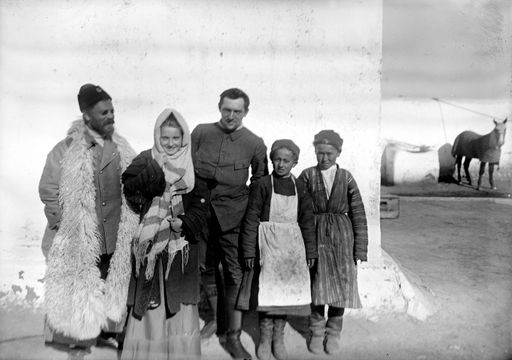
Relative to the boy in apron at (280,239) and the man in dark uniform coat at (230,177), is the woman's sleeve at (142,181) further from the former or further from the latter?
the boy in apron at (280,239)

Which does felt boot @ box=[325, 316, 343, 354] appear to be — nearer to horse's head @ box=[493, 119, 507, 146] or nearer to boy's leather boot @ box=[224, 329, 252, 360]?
boy's leather boot @ box=[224, 329, 252, 360]

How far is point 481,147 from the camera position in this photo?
9539 millimetres

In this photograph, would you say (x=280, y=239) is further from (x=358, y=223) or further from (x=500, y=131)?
(x=500, y=131)

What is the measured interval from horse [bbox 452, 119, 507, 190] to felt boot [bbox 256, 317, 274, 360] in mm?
7143

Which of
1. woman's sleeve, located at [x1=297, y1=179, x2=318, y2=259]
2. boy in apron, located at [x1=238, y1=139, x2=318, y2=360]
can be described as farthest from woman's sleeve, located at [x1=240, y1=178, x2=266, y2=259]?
woman's sleeve, located at [x1=297, y1=179, x2=318, y2=259]

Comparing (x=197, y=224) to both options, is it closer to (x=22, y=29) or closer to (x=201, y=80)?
(x=201, y=80)

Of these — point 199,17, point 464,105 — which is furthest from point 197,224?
point 464,105

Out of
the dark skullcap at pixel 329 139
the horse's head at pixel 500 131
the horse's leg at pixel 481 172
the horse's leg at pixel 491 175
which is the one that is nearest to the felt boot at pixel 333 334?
the dark skullcap at pixel 329 139

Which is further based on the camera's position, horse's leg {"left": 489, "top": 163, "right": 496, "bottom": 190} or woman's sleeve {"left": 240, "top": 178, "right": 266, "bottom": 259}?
horse's leg {"left": 489, "top": 163, "right": 496, "bottom": 190}

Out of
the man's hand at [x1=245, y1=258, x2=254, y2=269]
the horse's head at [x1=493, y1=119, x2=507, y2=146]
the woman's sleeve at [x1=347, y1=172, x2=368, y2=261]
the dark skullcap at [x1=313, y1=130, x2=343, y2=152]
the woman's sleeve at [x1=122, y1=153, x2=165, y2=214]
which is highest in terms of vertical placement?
the horse's head at [x1=493, y1=119, x2=507, y2=146]

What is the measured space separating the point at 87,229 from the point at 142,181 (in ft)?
1.53

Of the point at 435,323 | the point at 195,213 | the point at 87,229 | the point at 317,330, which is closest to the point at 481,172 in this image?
the point at 435,323

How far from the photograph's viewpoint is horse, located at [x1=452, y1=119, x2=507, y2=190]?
356 inches

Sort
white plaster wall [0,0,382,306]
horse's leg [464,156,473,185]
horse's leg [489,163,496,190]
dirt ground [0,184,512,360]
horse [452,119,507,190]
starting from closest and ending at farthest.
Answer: dirt ground [0,184,512,360] → white plaster wall [0,0,382,306] → horse [452,119,507,190] → horse's leg [489,163,496,190] → horse's leg [464,156,473,185]
